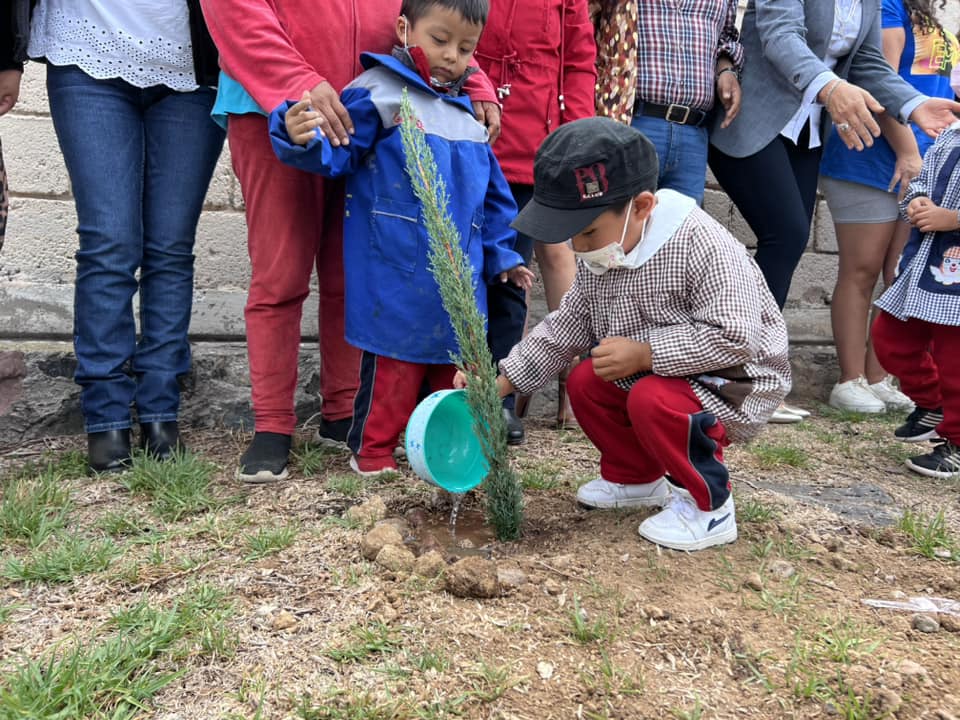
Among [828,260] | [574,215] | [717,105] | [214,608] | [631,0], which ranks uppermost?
[631,0]

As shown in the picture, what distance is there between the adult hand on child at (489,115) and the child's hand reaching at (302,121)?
2.30 feet

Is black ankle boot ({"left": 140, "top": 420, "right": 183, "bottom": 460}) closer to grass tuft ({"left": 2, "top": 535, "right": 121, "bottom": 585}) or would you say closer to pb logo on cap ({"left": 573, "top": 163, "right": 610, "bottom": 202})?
grass tuft ({"left": 2, "top": 535, "right": 121, "bottom": 585})

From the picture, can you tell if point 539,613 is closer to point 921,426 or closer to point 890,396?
point 921,426

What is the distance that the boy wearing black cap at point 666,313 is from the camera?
231 centimetres

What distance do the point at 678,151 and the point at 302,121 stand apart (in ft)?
5.83

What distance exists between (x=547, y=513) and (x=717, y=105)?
2.12 m

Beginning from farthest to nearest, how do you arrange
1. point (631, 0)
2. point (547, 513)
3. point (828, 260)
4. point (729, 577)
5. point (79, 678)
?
point (828, 260)
point (631, 0)
point (547, 513)
point (729, 577)
point (79, 678)

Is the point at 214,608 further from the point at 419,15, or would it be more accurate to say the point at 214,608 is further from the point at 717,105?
the point at 717,105

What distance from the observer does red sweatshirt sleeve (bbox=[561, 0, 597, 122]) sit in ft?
11.4

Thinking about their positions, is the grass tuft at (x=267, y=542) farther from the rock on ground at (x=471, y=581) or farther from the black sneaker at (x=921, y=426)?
the black sneaker at (x=921, y=426)

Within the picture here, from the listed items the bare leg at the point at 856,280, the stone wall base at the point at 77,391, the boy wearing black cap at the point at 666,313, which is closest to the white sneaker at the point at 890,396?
the bare leg at the point at 856,280

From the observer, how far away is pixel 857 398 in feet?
14.9

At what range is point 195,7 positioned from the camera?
2.98 m

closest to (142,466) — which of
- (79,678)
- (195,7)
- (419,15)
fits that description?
(79,678)
